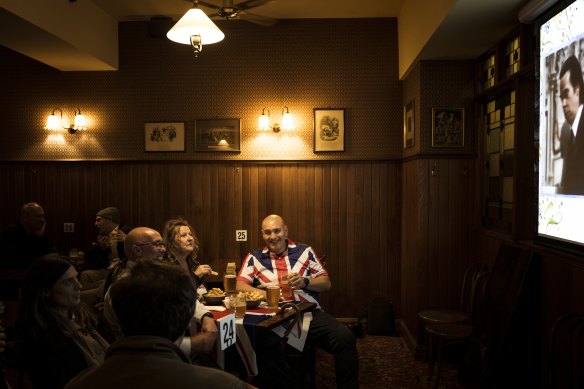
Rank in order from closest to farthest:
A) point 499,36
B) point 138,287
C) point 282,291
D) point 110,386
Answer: point 110,386 → point 138,287 → point 282,291 → point 499,36

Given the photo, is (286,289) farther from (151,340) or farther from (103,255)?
(151,340)

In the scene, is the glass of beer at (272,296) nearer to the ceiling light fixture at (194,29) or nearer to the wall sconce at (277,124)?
the ceiling light fixture at (194,29)

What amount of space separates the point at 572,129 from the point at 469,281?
7.40ft

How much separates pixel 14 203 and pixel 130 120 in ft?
5.81

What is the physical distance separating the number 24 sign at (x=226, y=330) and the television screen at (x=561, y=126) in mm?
1923

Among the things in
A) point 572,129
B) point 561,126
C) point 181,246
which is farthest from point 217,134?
point 572,129

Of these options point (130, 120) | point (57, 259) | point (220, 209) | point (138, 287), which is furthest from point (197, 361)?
point (130, 120)

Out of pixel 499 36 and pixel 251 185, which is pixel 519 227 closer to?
pixel 499 36

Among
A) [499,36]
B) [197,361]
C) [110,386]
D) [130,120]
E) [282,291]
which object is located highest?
[499,36]

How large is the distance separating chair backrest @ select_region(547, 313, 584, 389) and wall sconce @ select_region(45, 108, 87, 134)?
540cm

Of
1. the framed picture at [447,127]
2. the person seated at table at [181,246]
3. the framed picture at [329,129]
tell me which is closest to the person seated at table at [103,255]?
the person seated at table at [181,246]

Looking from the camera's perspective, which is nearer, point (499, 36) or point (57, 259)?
point (57, 259)

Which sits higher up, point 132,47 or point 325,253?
point 132,47

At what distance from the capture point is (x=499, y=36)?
4.15 meters
